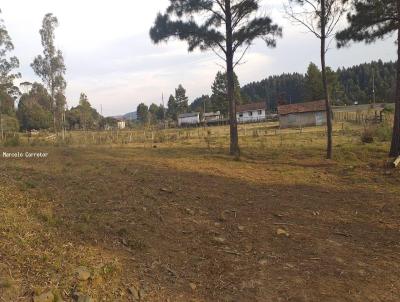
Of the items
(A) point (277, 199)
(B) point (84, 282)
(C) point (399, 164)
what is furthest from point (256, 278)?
(C) point (399, 164)

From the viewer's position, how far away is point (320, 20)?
13.4m

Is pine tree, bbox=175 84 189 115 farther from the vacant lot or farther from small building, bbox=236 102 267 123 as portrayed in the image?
the vacant lot

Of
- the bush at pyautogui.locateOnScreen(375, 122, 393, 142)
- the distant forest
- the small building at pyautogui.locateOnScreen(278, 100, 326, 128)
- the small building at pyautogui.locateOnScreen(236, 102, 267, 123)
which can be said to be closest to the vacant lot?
the bush at pyautogui.locateOnScreen(375, 122, 393, 142)

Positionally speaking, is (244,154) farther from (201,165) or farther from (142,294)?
(142,294)

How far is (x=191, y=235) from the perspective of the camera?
5957 millimetres

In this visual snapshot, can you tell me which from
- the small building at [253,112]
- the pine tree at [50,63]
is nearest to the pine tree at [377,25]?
the pine tree at [50,63]

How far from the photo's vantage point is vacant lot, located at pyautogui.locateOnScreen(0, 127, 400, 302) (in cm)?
445

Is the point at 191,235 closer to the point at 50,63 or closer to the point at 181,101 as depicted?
the point at 50,63

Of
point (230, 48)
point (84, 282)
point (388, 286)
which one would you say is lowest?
point (388, 286)

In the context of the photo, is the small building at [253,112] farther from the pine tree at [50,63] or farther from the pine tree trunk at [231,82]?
the pine tree trunk at [231,82]

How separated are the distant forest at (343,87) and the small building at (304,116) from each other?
35.3 ft

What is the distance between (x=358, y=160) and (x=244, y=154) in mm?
3661

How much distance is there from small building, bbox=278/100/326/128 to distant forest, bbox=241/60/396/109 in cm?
1075

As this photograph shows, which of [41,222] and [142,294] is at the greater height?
[41,222]
